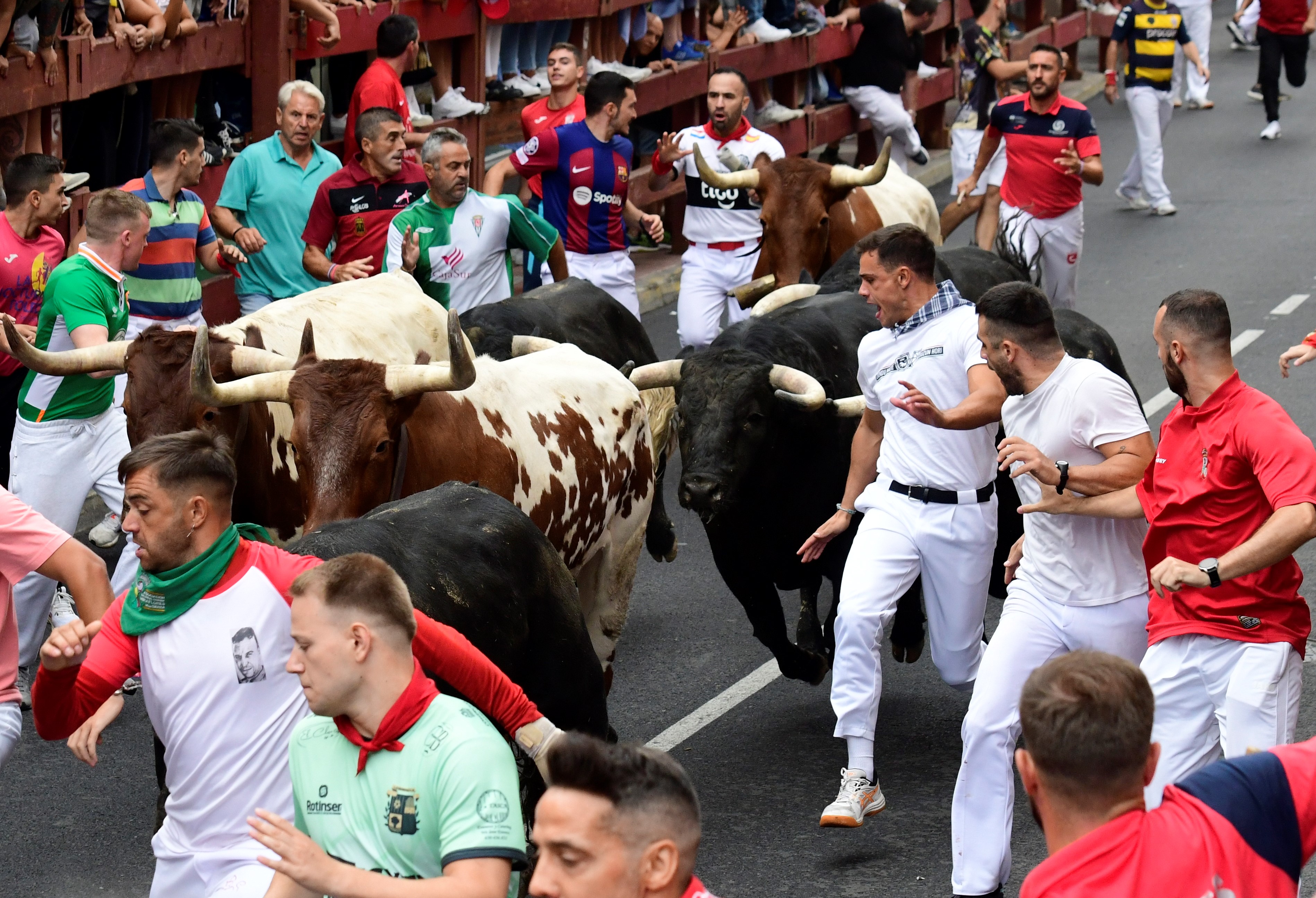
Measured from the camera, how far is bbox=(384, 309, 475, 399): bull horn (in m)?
6.46

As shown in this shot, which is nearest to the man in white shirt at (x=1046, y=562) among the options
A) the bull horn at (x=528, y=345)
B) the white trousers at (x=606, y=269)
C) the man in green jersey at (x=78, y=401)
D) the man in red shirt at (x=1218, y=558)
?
the man in red shirt at (x=1218, y=558)

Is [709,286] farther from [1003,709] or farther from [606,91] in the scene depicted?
[1003,709]

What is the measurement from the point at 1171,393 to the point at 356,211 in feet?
18.3

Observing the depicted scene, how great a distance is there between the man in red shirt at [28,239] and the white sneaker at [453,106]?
618 cm

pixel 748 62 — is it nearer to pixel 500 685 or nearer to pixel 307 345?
pixel 307 345

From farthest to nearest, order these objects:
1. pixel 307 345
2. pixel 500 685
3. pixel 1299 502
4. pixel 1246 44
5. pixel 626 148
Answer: pixel 1246 44 → pixel 626 148 → pixel 307 345 → pixel 1299 502 → pixel 500 685

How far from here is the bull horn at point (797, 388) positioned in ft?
23.8

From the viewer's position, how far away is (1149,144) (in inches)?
704

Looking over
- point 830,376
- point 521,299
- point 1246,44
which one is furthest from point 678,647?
point 1246,44

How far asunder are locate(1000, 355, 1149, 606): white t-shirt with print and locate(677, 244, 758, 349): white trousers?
599cm

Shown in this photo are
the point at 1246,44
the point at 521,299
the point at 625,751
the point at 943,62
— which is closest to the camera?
the point at 625,751

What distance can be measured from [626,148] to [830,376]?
Result: 422 centimetres

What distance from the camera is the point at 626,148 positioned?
11633mm

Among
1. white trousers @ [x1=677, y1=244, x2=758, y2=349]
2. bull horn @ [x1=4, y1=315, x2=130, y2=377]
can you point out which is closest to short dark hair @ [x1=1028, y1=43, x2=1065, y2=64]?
white trousers @ [x1=677, y1=244, x2=758, y2=349]
